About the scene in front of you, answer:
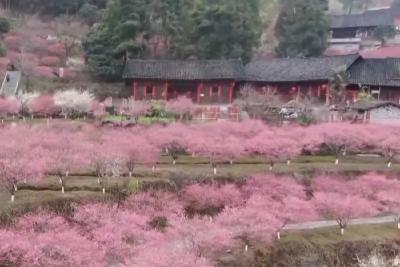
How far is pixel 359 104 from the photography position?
4681 centimetres

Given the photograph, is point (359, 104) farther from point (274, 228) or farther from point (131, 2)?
point (131, 2)

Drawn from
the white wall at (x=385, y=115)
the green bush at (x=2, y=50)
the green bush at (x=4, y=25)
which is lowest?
the white wall at (x=385, y=115)

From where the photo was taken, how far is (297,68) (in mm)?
55594

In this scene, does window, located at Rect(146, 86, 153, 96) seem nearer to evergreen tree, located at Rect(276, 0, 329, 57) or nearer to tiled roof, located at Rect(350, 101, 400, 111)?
tiled roof, located at Rect(350, 101, 400, 111)

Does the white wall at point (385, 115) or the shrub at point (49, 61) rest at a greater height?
the shrub at point (49, 61)

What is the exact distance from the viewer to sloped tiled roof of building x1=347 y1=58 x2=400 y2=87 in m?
52.0

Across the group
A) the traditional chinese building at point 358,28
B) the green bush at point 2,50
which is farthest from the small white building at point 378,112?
the green bush at point 2,50

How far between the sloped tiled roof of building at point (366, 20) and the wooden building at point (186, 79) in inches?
1213

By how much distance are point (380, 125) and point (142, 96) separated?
22.7 m

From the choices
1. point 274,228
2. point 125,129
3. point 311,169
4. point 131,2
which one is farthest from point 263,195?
point 131,2

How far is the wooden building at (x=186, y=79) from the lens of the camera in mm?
Result: 53688

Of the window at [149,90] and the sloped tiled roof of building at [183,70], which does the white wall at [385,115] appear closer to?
the sloped tiled roof of building at [183,70]

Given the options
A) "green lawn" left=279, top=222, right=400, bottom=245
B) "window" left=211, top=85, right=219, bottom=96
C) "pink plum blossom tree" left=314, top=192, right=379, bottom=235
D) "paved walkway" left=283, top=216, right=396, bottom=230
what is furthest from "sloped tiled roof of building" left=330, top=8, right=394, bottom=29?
"green lawn" left=279, top=222, right=400, bottom=245

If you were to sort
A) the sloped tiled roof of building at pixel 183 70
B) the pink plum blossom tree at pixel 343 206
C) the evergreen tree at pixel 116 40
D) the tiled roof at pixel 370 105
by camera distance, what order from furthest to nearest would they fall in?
the evergreen tree at pixel 116 40 → the sloped tiled roof of building at pixel 183 70 → the tiled roof at pixel 370 105 → the pink plum blossom tree at pixel 343 206
